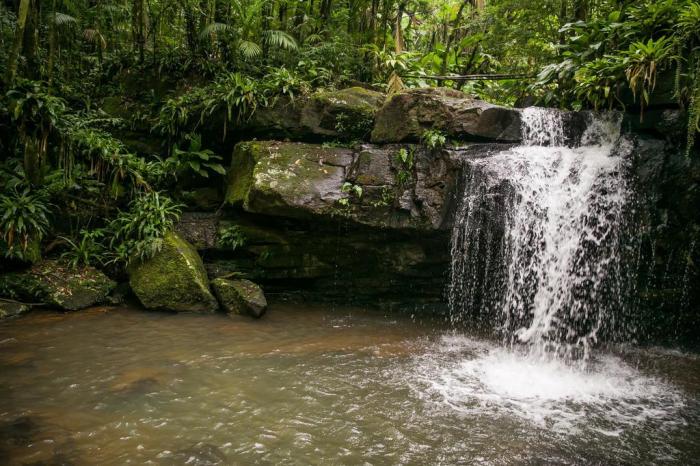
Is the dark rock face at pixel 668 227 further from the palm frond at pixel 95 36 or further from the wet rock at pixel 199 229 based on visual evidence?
the palm frond at pixel 95 36

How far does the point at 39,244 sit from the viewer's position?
7.49 metres

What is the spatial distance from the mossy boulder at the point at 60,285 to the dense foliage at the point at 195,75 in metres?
0.34

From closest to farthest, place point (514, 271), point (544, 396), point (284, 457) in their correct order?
point (284, 457), point (544, 396), point (514, 271)

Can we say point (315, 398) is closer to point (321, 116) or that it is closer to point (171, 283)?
point (171, 283)

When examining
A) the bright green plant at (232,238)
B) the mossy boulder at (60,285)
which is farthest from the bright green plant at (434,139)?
the mossy boulder at (60,285)

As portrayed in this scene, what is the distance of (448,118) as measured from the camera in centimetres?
760

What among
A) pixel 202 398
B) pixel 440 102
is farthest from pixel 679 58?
pixel 202 398

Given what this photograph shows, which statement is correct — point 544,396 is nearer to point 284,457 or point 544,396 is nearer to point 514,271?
point 514,271

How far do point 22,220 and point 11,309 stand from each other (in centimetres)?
150


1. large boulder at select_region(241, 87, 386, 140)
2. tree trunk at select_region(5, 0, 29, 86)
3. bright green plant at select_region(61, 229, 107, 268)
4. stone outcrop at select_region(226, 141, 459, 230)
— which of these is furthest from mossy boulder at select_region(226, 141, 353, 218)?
tree trunk at select_region(5, 0, 29, 86)

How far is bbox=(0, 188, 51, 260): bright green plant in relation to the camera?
6941mm

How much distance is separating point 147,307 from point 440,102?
6.14 metres

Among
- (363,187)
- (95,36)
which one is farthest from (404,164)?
(95,36)

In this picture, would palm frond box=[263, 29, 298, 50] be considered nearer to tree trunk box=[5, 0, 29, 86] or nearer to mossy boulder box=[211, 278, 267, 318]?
tree trunk box=[5, 0, 29, 86]
